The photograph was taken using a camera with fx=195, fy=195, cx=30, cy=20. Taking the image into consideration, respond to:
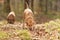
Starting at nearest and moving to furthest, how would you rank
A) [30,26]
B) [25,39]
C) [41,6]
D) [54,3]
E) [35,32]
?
[25,39], [35,32], [30,26], [41,6], [54,3]

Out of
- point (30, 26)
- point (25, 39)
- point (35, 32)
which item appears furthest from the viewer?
point (30, 26)

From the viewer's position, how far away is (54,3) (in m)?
39.8

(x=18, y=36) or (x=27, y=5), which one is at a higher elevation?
(x=27, y=5)

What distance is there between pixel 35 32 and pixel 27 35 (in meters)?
1.79

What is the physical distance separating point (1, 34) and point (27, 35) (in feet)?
4.18

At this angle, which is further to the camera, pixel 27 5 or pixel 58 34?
pixel 27 5

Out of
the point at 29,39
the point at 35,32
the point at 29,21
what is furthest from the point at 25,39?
the point at 29,21

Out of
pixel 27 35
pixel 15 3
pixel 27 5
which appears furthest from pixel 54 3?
pixel 27 35

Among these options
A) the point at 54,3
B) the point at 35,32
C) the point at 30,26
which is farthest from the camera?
the point at 54,3

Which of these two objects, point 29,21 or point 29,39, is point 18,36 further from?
point 29,21

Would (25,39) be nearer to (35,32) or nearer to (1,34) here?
(1,34)

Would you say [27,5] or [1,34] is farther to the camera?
[27,5]

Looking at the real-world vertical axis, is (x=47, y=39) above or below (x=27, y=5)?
below

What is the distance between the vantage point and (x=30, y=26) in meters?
12.1
